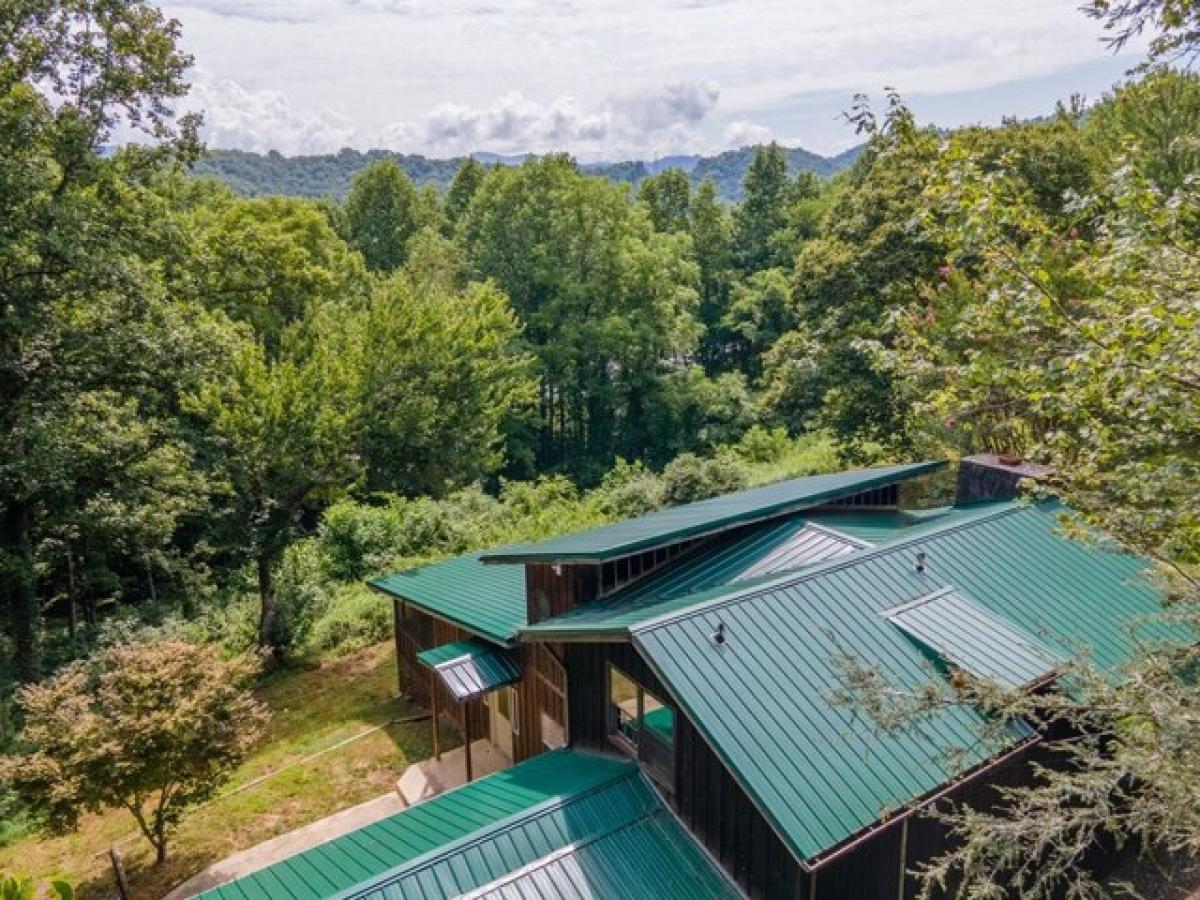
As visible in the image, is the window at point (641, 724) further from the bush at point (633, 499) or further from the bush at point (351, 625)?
the bush at point (633, 499)

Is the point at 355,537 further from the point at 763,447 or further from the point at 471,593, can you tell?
the point at 763,447

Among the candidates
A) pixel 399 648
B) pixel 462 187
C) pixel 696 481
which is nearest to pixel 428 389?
pixel 696 481

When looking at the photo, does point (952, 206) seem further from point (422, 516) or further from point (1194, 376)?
point (422, 516)

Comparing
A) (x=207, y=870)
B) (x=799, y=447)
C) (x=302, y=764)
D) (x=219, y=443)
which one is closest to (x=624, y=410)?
(x=799, y=447)

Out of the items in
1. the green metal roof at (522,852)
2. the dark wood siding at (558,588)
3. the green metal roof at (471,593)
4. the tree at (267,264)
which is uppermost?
the tree at (267,264)

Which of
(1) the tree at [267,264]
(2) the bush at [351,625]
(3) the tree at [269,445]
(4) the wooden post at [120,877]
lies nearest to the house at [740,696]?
(4) the wooden post at [120,877]

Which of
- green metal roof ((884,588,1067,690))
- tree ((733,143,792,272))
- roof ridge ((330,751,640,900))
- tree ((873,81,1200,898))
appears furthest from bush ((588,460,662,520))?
tree ((733,143,792,272))

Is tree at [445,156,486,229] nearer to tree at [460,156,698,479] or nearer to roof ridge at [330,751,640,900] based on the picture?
tree at [460,156,698,479]
